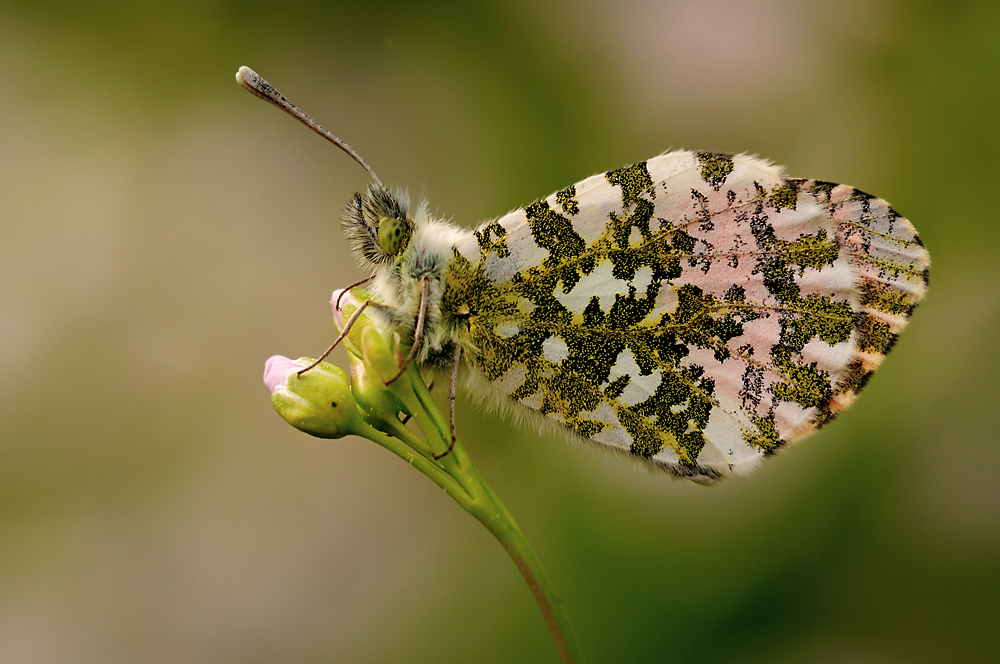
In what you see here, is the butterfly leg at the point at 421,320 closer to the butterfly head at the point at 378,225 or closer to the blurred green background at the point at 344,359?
the butterfly head at the point at 378,225

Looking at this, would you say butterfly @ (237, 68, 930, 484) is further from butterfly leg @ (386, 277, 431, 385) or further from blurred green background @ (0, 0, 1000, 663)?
blurred green background @ (0, 0, 1000, 663)

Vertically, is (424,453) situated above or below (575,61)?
below

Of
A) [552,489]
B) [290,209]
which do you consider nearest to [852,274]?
[552,489]

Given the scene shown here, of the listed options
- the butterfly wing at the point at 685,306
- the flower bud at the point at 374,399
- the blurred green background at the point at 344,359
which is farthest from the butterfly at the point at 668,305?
the blurred green background at the point at 344,359

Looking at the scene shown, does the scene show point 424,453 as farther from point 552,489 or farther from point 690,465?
point 552,489

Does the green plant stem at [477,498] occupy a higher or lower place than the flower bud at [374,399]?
lower

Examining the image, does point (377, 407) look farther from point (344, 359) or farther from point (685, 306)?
point (344, 359)

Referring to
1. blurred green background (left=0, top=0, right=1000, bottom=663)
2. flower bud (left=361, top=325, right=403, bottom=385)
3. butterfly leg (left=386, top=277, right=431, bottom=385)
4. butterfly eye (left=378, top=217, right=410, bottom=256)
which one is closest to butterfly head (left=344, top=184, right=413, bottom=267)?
butterfly eye (left=378, top=217, right=410, bottom=256)
